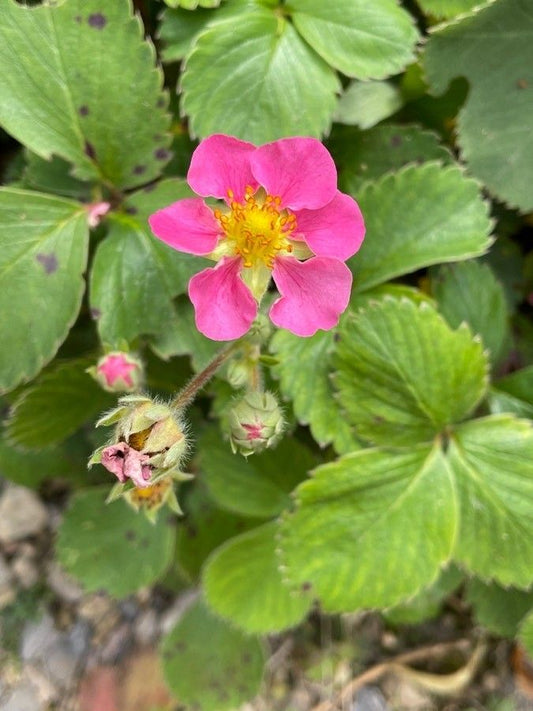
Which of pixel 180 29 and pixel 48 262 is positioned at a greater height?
pixel 180 29

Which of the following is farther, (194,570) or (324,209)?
(194,570)

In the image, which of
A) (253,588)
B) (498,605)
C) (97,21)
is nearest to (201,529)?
(253,588)

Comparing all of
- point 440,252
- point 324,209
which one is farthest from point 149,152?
point 440,252

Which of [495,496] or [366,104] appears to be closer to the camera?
[495,496]

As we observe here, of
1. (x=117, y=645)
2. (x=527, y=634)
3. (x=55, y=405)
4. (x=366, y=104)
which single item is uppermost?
(x=366, y=104)

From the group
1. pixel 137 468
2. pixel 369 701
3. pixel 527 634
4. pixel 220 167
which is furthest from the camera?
pixel 369 701

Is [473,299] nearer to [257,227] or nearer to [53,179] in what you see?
[257,227]

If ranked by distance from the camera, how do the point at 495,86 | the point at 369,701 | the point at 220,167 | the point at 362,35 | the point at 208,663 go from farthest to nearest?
the point at 369,701
the point at 208,663
the point at 495,86
the point at 362,35
the point at 220,167

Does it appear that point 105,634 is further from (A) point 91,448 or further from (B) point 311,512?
(B) point 311,512
